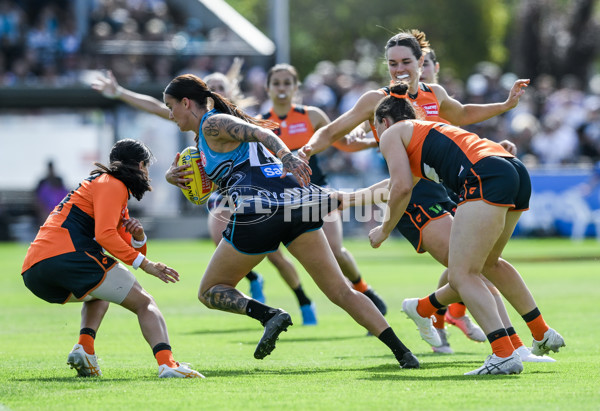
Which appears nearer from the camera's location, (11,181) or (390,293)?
(390,293)

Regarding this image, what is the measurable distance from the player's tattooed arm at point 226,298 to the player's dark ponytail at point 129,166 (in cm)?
90

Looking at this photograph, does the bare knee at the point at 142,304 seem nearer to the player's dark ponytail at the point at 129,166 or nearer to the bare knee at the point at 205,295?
the bare knee at the point at 205,295

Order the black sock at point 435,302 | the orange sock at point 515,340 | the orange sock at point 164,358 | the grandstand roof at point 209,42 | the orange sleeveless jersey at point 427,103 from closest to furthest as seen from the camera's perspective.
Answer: the orange sock at point 164,358
the orange sock at point 515,340
the black sock at point 435,302
the orange sleeveless jersey at point 427,103
the grandstand roof at point 209,42

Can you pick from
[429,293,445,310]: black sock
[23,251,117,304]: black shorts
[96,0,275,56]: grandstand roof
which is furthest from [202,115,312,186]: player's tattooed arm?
[96,0,275,56]: grandstand roof

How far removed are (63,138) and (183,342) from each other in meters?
20.6

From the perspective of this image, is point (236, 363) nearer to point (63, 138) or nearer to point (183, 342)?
point (183, 342)

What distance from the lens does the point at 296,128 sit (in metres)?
11.0

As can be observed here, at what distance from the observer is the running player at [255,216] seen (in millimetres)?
6965

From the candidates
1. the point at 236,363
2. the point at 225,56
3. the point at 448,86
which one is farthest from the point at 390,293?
the point at 225,56

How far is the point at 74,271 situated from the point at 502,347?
3.11 meters

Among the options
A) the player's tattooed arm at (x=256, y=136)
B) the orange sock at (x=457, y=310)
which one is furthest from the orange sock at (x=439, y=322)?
the player's tattooed arm at (x=256, y=136)

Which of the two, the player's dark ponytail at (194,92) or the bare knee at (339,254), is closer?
the player's dark ponytail at (194,92)

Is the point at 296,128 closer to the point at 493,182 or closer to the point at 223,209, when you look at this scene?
the point at 223,209

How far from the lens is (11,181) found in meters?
29.1
